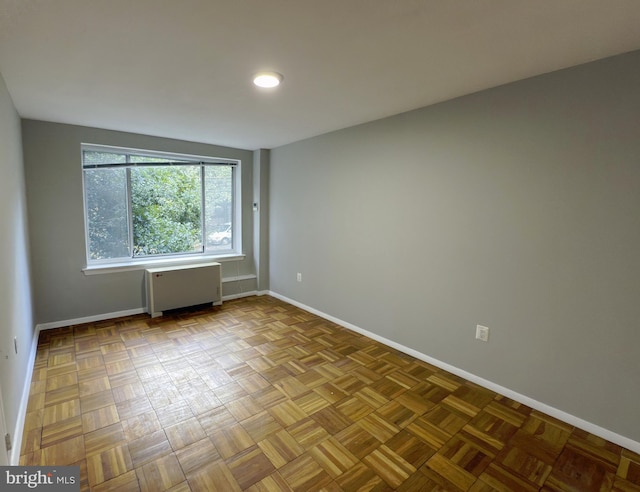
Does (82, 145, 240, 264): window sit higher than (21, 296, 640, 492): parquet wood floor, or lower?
higher

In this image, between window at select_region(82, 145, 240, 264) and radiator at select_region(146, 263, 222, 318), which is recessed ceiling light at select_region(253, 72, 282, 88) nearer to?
window at select_region(82, 145, 240, 264)

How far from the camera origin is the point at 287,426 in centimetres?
186

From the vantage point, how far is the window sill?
340 centimetres

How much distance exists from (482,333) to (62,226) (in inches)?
159

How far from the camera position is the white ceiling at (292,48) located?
128cm

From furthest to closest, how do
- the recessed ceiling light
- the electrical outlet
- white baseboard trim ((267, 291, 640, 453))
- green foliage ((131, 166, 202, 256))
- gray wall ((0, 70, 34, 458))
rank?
1. green foliage ((131, 166, 202, 256))
2. the electrical outlet
3. the recessed ceiling light
4. white baseboard trim ((267, 291, 640, 453))
5. gray wall ((0, 70, 34, 458))

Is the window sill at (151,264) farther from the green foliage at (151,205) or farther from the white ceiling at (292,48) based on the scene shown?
the white ceiling at (292,48)

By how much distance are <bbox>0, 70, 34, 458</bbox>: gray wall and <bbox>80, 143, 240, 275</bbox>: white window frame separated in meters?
0.81

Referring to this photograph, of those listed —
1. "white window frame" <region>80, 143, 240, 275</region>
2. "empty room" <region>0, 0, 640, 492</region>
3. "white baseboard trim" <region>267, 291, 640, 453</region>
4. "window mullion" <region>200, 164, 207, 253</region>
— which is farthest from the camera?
"window mullion" <region>200, 164, 207, 253</region>

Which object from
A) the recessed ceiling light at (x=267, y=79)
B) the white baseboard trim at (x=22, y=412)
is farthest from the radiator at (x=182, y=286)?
the recessed ceiling light at (x=267, y=79)

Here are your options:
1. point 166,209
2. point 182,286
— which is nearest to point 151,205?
point 166,209

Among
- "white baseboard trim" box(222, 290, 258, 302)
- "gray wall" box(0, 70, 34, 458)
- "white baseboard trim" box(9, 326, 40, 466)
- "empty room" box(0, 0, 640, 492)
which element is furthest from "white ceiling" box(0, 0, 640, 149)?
"white baseboard trim" box(222, 290, 258, 302)

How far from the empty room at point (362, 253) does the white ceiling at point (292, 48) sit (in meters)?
0.02

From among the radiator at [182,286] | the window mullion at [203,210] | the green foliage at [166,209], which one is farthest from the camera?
the window mullion at [203,210]
